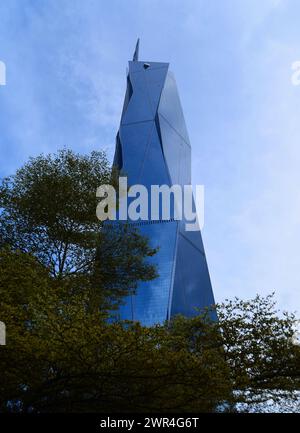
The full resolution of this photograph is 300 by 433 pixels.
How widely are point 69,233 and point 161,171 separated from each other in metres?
34.3

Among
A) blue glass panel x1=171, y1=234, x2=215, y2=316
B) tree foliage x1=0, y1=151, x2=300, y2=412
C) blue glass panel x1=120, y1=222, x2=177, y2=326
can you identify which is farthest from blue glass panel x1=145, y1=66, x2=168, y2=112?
tree foliage x1=0, y1=151, x2=300, y2=412

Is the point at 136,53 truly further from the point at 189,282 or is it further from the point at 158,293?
the point at 158,293

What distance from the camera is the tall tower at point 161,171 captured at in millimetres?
57094

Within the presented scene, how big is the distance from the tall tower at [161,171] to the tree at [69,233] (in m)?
27.9

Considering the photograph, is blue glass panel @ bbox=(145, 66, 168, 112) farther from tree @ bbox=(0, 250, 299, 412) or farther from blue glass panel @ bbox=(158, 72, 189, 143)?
tree @ bbox=(0, 250, 299, 412)

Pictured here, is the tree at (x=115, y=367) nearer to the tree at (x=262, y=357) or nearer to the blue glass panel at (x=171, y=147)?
the tree at (x=262, y=357)

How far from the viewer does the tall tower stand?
57094 millimetres

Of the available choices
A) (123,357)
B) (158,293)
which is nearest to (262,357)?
(123,357)
